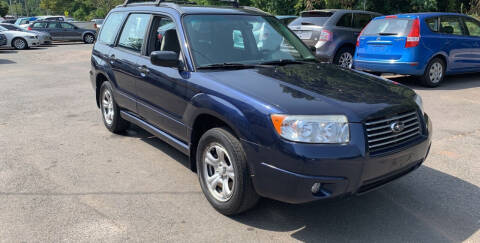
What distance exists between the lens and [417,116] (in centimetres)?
344

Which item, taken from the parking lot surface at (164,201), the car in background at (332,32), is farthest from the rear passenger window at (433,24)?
the parking lot surface at (164,201)

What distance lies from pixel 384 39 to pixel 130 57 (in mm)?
6111

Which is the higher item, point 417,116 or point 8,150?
point 417,116

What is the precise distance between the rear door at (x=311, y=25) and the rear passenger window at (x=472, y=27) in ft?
10.4

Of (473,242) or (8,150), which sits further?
(8,150)

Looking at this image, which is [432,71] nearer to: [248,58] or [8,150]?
[248,58]

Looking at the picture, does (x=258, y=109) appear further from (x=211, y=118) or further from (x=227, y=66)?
(x=227, y=66)

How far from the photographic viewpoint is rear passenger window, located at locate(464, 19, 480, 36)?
9703 millimetres

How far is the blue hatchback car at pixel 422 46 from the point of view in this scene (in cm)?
863

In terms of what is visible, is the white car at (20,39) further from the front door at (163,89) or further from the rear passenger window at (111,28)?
the front door at (163,89)

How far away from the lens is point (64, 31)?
26.9 metres

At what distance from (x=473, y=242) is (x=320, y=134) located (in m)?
1.47

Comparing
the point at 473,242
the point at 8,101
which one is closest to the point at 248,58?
the point at 473,242

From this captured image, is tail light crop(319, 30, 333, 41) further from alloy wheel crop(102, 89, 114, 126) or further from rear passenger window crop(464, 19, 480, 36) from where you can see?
alloy wheel crop(102, 89, 114, 126)
